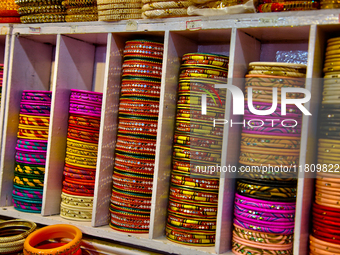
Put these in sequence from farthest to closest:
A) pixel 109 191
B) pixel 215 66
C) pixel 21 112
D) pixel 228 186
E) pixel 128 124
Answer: pixel 21 112 < pixel 109 191 < pixel 128 124 < pixel 215 66 < pixel 228 186

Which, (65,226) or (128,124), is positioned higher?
(128,124)

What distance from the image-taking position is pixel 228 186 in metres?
1.93

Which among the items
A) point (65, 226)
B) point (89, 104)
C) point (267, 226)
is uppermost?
point (89, 104)

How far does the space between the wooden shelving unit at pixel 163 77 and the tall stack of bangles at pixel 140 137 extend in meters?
0.10

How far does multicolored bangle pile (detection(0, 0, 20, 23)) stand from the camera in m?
2.68

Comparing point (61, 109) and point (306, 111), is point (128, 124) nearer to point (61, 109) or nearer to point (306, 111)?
point (61, 109)

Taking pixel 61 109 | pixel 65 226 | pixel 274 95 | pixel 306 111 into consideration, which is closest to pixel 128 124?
pixel 61 109

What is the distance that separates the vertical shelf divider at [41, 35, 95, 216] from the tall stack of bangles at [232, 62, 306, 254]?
4.39 feet

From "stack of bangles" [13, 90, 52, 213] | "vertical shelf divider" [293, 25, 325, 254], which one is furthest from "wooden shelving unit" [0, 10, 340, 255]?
"stack of bangles" [13, 90, 52, 213]

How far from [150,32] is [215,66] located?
48 centimetres

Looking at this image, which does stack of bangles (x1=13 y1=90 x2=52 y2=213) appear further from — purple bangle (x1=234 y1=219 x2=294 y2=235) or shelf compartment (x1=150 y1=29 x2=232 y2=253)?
purple bangle (x1=234 y1=219 x2=294 y2=235)

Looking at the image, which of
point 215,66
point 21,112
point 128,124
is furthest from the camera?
point 21,112

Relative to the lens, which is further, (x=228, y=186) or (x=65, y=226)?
(x=65, y=226)

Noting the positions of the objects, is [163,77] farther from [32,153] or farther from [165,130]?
[32,153]
